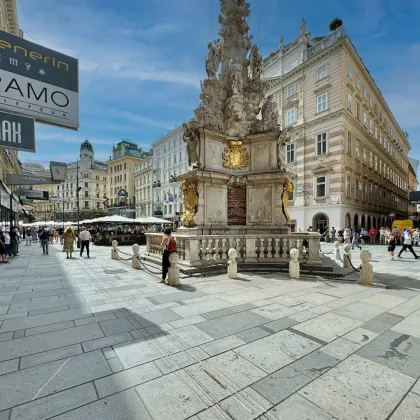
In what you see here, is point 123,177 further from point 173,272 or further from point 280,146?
point 173,272

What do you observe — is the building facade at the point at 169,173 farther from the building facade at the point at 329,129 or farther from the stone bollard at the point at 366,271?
the stone bollard at the point at 366,271

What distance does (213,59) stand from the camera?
11.6 meters

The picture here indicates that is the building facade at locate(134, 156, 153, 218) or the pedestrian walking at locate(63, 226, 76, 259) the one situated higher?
the building facade at locate(134, 156, 153, 218)

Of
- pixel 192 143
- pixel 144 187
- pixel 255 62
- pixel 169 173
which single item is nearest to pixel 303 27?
pixel 255 62

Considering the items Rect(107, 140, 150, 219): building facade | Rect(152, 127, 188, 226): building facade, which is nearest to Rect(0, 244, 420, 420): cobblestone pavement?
Rect(152, 127, 188, 226): building facade

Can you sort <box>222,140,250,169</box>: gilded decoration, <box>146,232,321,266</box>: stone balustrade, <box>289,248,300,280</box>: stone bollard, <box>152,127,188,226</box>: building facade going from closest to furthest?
<box>289,248,300,280</box>: stone bollard
<box>146,232,321,266</box>: stone balustrade
<box>222,140,250,169</box>: gilded decoration
<box>152,127,188,226</box>: building facade

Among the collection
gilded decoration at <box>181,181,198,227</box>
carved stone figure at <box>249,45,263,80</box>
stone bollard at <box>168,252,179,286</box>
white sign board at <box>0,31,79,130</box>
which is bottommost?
stone bollard at <box>168,252,179,286</box>

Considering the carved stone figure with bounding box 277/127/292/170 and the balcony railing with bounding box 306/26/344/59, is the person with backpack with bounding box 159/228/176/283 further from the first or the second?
the balcony railing with bounding box 306/26/344/59

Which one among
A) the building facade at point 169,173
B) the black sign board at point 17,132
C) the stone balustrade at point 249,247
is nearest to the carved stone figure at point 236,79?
the stone balustrade at point 249,247

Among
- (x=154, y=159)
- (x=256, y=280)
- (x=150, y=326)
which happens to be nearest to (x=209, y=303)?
(x=150, y=326)

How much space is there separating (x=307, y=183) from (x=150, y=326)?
28672 mm

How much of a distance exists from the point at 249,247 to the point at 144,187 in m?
59.8

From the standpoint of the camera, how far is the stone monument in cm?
1026

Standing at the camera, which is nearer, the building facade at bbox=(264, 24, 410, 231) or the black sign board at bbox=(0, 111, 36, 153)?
the black sign board at bbox=(0, 111, 36, 153)
